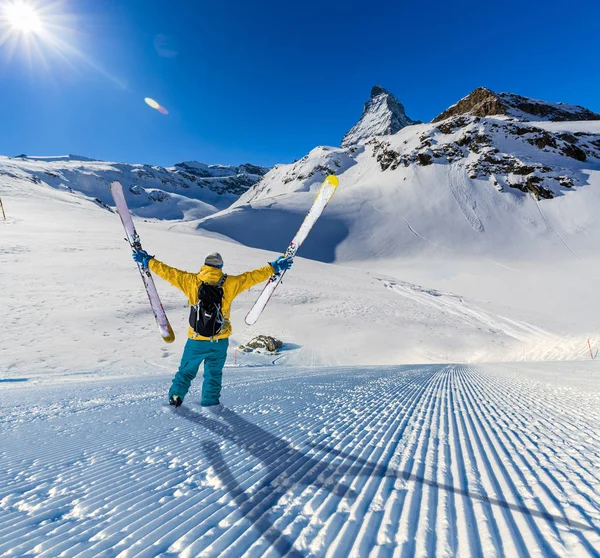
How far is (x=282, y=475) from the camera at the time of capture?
2.39 m

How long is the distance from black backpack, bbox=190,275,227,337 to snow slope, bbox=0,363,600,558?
1.01 m

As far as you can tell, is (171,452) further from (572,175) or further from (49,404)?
(572,175)

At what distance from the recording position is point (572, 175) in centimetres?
7556

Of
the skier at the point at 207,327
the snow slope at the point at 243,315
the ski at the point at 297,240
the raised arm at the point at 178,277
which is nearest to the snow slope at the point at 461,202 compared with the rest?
the snow slope at the point at 243,315

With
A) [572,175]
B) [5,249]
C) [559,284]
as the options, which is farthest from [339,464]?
[572,175]

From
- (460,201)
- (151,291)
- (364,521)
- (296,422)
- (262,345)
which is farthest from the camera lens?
(460,201)

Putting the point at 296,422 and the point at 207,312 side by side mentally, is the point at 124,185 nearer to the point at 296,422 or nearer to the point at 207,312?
the point at 207,312

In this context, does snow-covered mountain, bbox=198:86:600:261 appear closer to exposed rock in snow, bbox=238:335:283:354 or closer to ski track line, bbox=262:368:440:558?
exposed rock in snow, bbox=238:335:283:354

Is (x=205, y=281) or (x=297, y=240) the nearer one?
(x=205, y=281)

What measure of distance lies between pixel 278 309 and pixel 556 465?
17.9m

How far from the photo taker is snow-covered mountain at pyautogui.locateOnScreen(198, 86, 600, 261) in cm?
5909

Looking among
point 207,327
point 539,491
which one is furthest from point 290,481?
point 207,327

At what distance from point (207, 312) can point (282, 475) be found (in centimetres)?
226

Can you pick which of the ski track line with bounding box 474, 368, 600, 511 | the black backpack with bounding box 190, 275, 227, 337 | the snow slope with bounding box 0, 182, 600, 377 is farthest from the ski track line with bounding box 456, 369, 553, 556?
the snow slope with bounding box 0, 182, 600, 377
